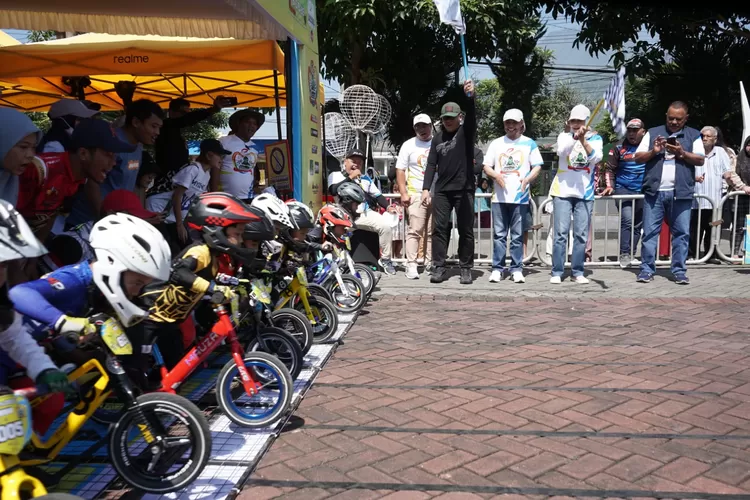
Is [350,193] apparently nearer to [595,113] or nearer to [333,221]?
[333,221]

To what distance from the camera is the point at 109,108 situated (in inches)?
472

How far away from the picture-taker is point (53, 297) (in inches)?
138

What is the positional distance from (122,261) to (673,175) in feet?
24.8

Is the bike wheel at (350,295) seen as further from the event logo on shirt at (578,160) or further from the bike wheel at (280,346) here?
the event logo on shirt at (578,160)

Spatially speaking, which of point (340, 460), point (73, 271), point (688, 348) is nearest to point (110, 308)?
point (73, 271)

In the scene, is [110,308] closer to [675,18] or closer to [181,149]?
[181,149]

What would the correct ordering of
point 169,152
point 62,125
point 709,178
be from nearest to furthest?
point 62,125
point 169,152
point 709,178

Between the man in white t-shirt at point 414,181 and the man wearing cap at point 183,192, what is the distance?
369cm

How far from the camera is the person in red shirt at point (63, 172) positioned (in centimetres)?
418

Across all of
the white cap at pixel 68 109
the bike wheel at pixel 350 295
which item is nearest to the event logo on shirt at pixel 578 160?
the bike wheel at pixel 350 295

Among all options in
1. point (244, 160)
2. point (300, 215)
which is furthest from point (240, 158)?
point (300, 215)

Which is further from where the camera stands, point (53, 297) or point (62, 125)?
point (62, 125)

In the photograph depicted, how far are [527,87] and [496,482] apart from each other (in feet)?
63.7

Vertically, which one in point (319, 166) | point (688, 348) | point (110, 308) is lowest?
point (688, 348)
